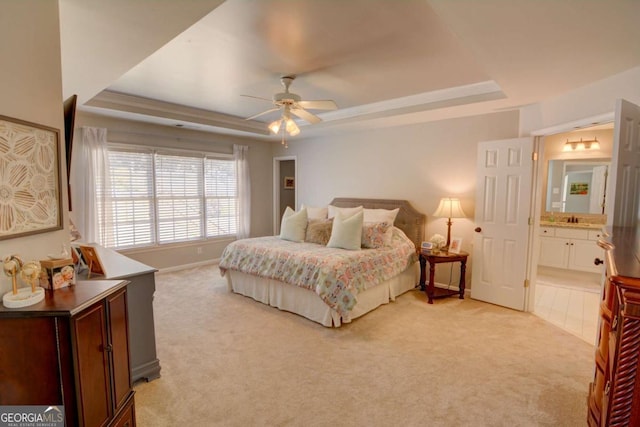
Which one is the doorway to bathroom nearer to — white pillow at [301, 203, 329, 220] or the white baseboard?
white pillow at [301, 203, 329, 220]

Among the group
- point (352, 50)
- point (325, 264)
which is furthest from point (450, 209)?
point (352, 50)

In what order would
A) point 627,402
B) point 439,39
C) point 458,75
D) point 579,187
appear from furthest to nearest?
point 579,187 → point 458,75 → point 439,39 → point 627,402

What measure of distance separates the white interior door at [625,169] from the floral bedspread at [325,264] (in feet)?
6.82

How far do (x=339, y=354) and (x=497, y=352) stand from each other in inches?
54.9

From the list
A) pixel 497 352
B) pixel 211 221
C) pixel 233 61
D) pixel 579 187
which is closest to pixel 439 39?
pixel 233 61

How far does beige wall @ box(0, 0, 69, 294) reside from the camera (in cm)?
126

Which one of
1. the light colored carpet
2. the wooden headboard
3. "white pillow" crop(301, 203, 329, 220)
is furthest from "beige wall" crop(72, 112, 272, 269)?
the wooden headboard

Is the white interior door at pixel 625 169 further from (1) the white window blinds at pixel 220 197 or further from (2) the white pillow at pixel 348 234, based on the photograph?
(1) the white window blinds at pixel 220 197

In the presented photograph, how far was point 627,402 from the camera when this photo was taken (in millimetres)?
1036

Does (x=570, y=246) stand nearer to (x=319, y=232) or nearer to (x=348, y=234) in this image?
(x=348, y=234)

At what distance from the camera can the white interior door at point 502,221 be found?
360cm

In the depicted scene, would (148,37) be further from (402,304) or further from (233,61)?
(402,304)

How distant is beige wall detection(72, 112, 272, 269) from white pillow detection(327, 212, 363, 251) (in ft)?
9.53

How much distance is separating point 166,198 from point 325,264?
11.0 ft
